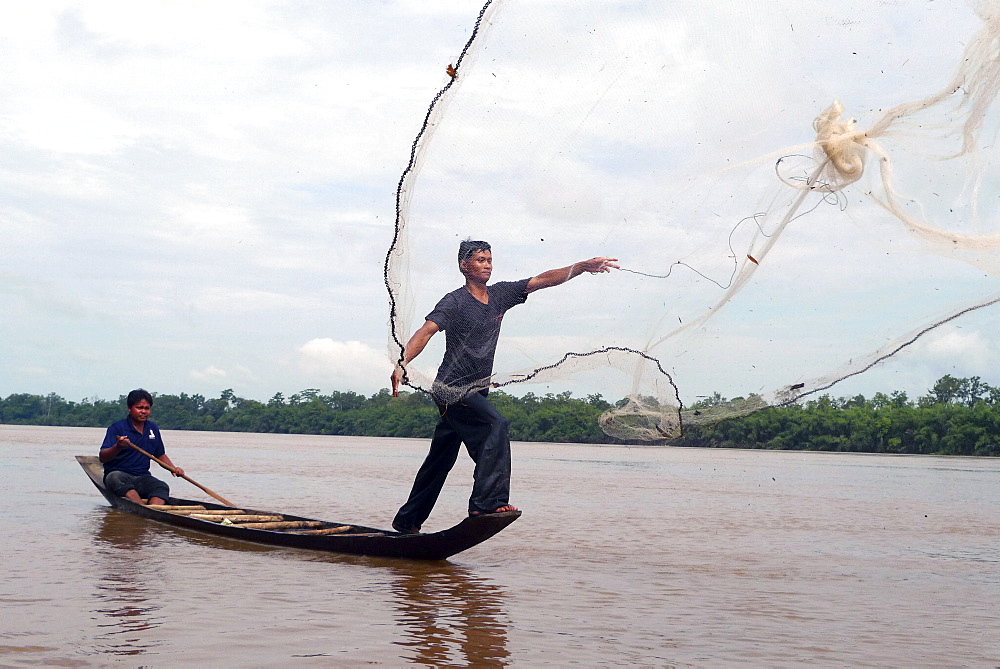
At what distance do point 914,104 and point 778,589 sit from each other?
3325 millimetres

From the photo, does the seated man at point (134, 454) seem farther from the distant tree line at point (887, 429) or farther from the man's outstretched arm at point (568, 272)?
the distant tree line at point (887, 429)

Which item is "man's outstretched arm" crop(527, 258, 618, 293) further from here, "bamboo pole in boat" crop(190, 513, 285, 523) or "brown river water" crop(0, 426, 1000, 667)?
"bamboo pole in boat" crop(190, 513, 285, 523)

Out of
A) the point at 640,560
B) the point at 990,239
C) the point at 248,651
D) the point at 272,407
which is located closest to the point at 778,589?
the point at 640,560

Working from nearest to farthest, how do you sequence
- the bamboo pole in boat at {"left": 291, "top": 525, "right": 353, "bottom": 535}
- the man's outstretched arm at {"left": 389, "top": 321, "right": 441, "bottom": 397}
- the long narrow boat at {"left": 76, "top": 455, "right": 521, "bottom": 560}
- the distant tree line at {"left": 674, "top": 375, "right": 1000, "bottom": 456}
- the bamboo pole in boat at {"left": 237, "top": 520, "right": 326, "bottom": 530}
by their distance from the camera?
1. the man's outstretched arm at {"left": 389, "top": 321, "right": 441, "bottom": 397}
2. the long narrow boat at {"left": 76, "top": 455, "right": 521, "bottom": 560}
3. the bamboo pole in boat at {"left": 291, "top": 525, "right": 353, "bottom": 535}
4. the bamboo pole in boat at {"left": 237, "top": 520, "right": 326, "bottom": 530}
5. the distant tree line at {"left": 674, "top": 375, "right": 1000, "bottom": 456}

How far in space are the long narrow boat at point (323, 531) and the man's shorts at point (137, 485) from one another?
0.15 metres

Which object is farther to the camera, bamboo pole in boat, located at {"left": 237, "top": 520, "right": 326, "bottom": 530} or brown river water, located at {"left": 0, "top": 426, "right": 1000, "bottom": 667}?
bamboo pole in boat, located at {"left": 237, "top": 520, "right": 326, "bottom": 530}

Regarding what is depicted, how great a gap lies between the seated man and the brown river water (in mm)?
314

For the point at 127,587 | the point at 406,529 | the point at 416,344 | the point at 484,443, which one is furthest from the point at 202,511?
the point at 416,344

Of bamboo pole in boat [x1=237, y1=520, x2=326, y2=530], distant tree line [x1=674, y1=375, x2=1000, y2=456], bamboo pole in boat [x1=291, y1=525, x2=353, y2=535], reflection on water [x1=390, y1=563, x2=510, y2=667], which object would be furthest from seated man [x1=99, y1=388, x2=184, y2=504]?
distant tree line [x1=674, y1=375, x2=1000, y2=456]

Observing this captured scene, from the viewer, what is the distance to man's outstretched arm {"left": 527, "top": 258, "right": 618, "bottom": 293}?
567 centimetres

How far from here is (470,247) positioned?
623 cm

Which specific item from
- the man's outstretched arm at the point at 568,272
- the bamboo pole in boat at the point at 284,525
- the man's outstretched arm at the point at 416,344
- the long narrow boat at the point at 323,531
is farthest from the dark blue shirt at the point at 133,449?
the man's outstretched arm at the point at 568,272

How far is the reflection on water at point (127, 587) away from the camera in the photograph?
A: 4.52 meters

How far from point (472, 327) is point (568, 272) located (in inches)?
29.1
